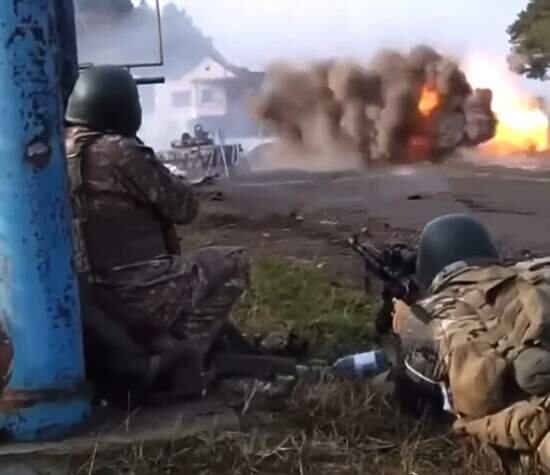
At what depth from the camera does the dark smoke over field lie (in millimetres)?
29312

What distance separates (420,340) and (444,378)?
295mm

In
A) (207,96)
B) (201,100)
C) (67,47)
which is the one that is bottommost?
(201,100)

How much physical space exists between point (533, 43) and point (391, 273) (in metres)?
32.2

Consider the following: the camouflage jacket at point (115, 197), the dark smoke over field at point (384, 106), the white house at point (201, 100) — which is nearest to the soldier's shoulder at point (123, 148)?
the camouflage jacket at point (115, 197)

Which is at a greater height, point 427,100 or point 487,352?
point 487,352

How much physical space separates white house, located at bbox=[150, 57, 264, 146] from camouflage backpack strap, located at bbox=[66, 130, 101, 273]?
3795 centimetres

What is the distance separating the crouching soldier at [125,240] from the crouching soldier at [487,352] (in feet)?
3.39

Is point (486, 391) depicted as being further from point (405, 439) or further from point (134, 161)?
point (134, 161)

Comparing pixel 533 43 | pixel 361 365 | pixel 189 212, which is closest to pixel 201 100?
pixel 533 43

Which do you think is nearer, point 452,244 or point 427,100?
point 452,244

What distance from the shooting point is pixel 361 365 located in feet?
20.8

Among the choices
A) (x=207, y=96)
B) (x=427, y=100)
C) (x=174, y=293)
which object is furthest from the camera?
(x=207, y=96)

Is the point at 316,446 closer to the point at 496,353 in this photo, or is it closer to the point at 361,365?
the point at 496,353

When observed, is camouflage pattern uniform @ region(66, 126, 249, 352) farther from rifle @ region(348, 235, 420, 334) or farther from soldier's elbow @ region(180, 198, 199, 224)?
rifle @ region(348, 235, 420, 334)
